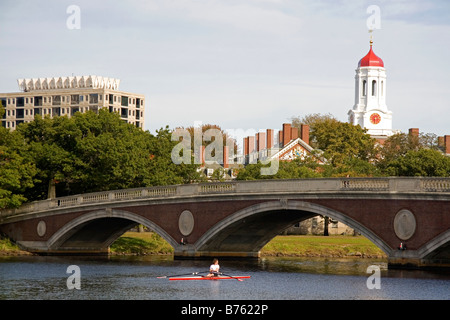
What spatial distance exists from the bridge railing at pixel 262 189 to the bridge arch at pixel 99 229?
1.25m

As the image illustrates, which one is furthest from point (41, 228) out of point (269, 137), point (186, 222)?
point (269, 137)

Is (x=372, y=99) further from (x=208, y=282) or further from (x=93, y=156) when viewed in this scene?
(x=208, y=282)

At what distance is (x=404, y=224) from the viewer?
195ft

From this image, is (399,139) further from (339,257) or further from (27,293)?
(27,293)

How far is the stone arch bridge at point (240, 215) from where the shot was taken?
2322 inches

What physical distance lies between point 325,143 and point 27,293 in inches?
3328

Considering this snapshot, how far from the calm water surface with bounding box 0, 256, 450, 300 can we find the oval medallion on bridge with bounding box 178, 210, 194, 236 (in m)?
2.65

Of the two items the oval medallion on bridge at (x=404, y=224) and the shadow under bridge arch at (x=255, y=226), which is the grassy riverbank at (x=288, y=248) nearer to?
the shadow under bridge arch at (x=255, y=226)

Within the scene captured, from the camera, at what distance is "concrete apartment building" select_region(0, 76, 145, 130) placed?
160750 millimetres

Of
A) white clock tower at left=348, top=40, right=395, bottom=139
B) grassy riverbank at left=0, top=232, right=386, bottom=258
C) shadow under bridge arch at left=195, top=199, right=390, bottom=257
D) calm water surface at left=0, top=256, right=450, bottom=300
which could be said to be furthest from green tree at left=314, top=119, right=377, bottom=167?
calm water surface at left=0, top=256, right=450, bottom=300

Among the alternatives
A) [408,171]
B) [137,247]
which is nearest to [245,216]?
[137,247]

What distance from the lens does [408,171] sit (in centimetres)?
9481

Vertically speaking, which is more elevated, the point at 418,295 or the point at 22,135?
the point at 22,135
